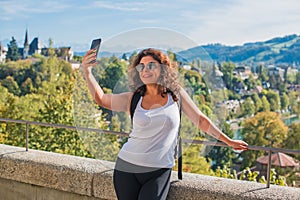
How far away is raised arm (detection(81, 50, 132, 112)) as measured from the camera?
8.78 feet

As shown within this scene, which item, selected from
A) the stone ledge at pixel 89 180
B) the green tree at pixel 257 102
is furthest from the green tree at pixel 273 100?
the stone ledge at pixel 89 180

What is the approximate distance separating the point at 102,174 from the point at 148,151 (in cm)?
79

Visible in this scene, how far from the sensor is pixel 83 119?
3.12 meters

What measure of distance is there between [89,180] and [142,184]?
0.75 metres

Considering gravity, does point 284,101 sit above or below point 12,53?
below

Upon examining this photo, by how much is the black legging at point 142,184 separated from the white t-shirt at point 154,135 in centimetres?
6

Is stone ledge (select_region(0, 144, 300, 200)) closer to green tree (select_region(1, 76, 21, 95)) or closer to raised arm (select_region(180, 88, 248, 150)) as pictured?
raised arm (select_region(180, 88, 248, 150))

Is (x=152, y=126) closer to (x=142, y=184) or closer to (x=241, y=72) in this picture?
(x=142, y=184)

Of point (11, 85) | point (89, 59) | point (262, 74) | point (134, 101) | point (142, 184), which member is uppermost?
point (262, 74)

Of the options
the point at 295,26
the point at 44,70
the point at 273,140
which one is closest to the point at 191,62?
the point at 273,140

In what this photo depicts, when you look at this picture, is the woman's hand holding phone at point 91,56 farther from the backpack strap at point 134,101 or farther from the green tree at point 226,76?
the green tree at point 226,76

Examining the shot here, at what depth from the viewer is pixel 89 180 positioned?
3.24m

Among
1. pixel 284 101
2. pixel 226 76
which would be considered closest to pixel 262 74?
pixel 284 101

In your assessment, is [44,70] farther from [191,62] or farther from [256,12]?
[256,12]
